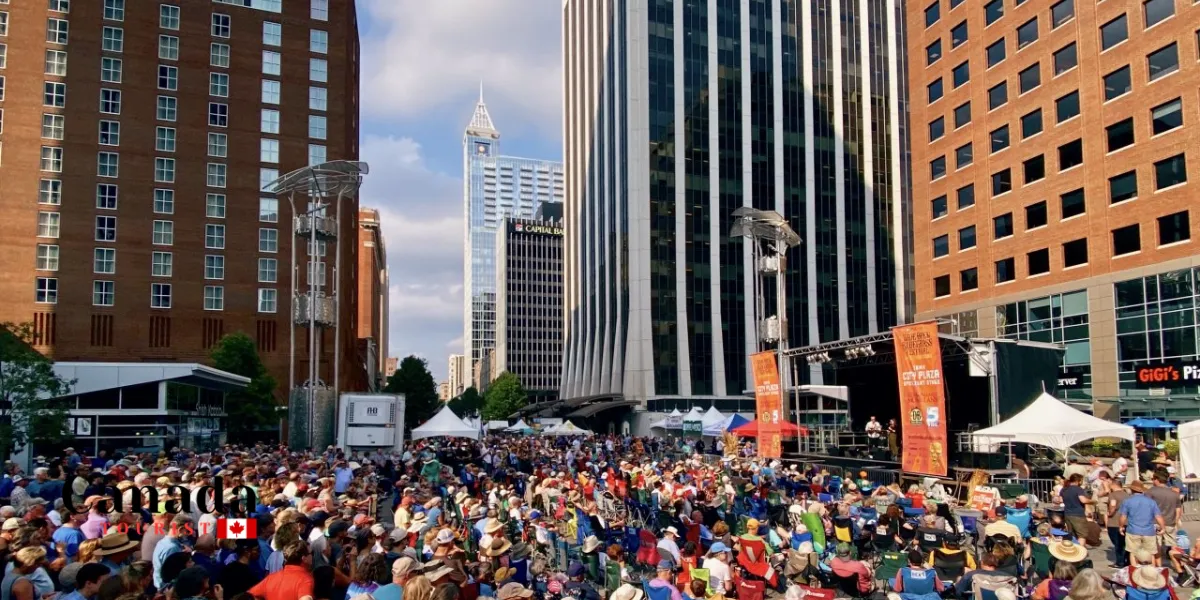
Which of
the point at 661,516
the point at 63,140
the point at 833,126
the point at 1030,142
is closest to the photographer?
the point at 661,516

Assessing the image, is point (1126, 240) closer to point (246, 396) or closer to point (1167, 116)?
point (1167, 116)

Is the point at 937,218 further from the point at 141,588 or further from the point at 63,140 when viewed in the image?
the point at 63,140

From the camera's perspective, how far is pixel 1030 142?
42.6 m

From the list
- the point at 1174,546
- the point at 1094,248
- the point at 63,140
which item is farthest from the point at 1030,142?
the point at 63,140

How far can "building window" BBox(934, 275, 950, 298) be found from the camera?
48281mm

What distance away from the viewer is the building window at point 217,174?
69.9m

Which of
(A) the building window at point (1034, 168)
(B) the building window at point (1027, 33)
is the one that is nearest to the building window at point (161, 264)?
(A) the building window at point (1034, 168)

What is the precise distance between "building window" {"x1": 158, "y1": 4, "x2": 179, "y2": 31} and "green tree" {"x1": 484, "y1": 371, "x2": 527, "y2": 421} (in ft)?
211

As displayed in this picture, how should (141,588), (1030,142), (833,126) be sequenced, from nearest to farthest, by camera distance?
(141,588)
(1030,142)
(833,126)

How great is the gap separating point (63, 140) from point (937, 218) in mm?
60591

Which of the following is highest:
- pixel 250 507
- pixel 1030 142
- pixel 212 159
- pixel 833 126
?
pixel 833 126

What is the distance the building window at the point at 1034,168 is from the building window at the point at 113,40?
63226 millimetres

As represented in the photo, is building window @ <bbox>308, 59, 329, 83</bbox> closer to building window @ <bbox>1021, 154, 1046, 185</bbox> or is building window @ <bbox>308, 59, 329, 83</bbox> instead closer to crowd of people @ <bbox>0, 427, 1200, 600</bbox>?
building window @ <bbox>1021, 154, 1046, 185</bbox>

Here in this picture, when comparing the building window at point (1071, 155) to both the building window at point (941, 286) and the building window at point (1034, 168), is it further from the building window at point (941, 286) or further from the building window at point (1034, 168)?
the building window at point (941, 286)
